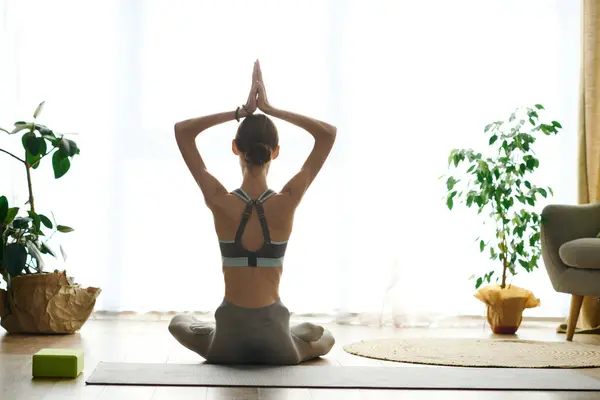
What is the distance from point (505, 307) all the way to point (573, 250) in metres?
0.64

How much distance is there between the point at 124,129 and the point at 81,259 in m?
0.79

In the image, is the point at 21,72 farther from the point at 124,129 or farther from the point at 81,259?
the point at 81,259

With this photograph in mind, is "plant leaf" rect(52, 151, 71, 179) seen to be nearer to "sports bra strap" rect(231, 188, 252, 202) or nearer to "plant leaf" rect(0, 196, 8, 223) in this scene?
"plant leaf" rect(0, 196, 8, 223)

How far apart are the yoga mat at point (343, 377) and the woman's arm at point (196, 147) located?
0.59 meters

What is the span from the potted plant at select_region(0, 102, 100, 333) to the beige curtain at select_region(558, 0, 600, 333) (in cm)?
278

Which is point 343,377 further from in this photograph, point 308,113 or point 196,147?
point 308,113

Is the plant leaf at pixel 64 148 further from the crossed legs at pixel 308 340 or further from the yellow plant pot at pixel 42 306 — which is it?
the crossed legs at pixel 308 340

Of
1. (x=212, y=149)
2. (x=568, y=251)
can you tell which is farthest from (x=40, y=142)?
(x=568, y=251)

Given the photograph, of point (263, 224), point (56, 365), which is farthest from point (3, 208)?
point (263, 224)

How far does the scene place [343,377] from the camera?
2.70m

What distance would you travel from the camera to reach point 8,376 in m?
2.67

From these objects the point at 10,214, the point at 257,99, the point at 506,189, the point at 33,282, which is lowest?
the point at 33,282

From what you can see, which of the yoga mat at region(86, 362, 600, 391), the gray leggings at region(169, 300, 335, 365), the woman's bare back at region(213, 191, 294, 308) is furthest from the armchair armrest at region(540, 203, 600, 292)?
the woman's bare back at region(213, 191, 294, 308)

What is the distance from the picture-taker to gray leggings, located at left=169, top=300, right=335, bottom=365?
114 inches
